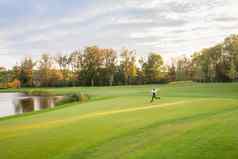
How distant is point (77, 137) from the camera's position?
323 inches

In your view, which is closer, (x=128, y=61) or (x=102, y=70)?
(x=128, y=61)

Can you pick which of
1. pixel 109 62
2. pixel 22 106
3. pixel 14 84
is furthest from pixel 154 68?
pixel 22 106

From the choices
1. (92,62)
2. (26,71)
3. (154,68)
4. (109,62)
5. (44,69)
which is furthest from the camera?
(26,71)

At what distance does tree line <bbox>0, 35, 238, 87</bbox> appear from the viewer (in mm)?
74938

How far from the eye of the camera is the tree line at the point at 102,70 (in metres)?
74.9

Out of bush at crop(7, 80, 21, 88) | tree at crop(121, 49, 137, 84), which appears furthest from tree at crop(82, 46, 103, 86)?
bush at crop(7, 80, 21, 88)

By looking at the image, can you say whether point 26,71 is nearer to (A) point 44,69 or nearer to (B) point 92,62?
(A) point 44,69

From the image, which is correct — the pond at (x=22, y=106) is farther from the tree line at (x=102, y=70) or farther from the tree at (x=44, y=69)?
the tree at (x=44, y=69)

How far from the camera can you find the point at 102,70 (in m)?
78.9

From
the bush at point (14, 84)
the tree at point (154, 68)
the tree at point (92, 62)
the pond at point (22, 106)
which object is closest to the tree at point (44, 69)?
the bush at point (14, 84)

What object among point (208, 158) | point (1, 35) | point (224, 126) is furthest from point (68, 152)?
point (1, 35)

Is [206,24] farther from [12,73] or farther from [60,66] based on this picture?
[12,73]

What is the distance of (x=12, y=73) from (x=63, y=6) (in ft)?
229

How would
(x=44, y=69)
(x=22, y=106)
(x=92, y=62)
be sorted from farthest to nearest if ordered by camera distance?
(x=44, y=69), (x=92, y=62), (x=22, y=106)
